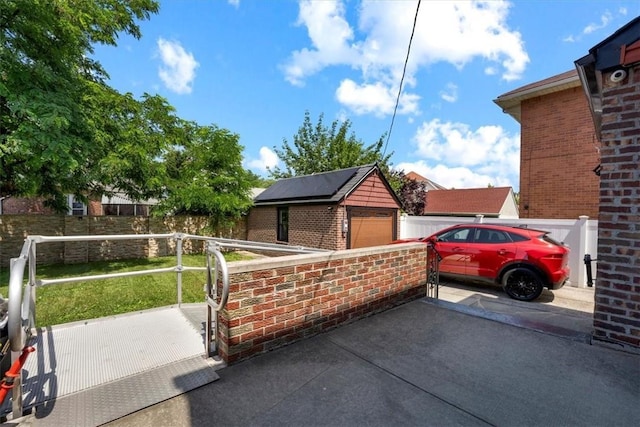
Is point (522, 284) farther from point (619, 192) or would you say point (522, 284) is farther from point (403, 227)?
point (403, 227)

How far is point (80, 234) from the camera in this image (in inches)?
400

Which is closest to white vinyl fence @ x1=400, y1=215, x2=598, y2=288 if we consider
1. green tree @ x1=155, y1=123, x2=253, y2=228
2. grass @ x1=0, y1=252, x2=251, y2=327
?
grass @ x1=0, y1=252, x2=251, y2=327

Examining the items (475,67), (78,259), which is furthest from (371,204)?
(78,259)

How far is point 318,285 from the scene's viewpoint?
10.2ft

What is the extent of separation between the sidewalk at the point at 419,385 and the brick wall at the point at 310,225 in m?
7.68

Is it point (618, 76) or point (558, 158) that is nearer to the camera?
point (618, 76)

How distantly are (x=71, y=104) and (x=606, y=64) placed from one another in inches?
387

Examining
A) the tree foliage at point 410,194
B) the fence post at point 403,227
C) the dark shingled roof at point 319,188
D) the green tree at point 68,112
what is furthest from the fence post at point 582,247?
the tree foliage at point 410,194

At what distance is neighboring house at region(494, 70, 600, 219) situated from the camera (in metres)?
9.88

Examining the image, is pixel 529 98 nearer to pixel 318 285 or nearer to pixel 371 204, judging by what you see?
pixel 371 204

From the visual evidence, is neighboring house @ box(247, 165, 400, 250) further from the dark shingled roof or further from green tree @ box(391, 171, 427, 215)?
green tree @ box(391, 171, 427, 215)

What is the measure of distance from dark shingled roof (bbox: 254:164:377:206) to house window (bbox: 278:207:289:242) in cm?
49

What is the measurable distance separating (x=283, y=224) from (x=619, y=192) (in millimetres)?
11892

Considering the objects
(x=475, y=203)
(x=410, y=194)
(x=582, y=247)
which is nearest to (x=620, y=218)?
(x=582, y=247)
